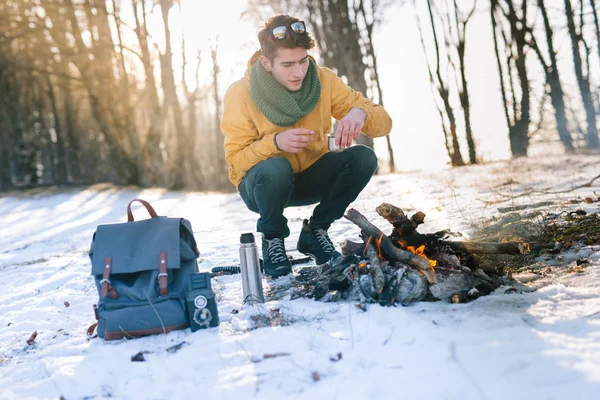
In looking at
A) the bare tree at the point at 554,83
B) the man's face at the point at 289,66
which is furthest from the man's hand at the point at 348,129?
the bare tree at the point at 554,83

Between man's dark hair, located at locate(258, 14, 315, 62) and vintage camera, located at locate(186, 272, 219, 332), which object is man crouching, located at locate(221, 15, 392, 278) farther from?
vintage camera, located at locate(186, 272, 219, 332)

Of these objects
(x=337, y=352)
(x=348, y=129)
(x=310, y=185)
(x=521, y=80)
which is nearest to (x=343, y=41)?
(x=521, y=80)

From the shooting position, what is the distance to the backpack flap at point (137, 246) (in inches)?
108

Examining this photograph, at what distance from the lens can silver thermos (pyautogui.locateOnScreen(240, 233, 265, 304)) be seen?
3.10 metres

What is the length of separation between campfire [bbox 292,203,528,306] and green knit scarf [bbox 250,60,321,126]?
783 millimetres

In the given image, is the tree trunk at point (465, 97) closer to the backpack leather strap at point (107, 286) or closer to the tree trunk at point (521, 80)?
the tree trunk at point (521, 80)

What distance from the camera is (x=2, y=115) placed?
17.8 m

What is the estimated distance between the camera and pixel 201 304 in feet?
8.85

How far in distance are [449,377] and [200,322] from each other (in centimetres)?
132

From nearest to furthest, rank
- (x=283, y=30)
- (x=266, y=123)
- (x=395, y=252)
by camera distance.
Answer: (x=395, y=252), (x=283, y=30), (x=266, y=123)

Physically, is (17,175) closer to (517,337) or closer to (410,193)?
(410,193)

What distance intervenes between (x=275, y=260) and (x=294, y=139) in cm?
93

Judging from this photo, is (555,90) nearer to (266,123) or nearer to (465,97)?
(465,97)

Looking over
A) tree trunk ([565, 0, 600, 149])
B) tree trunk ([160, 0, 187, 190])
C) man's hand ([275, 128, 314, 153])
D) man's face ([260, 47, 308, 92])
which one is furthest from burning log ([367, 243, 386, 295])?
tree trunk ([565, 0, 600, 149])
